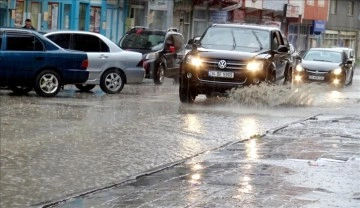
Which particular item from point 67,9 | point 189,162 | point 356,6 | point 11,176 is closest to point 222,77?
point 189,162

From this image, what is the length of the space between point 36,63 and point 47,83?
525 mm

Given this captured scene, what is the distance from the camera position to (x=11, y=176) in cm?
968

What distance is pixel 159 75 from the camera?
94.3 feet

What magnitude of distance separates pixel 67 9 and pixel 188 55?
17126 millimetres

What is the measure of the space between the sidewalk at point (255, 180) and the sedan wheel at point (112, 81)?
8956 mm

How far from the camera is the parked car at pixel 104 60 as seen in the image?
22250 millimetres

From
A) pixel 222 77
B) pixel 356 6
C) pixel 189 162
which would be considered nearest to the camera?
pixel 189 162

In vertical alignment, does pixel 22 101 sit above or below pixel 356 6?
below

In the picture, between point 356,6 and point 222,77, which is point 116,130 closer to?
point 222,77

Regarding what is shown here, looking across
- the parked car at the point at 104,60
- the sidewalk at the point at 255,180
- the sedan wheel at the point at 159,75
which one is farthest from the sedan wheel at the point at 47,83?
the sedan wheel at the point at 159,75

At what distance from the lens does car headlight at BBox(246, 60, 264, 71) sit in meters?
20.4

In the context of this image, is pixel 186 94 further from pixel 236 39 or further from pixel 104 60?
pixel 104 60

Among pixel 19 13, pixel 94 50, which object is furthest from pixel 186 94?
pixel 19 13

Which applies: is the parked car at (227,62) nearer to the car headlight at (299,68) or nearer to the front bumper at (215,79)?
the front bumper at (215,79)
